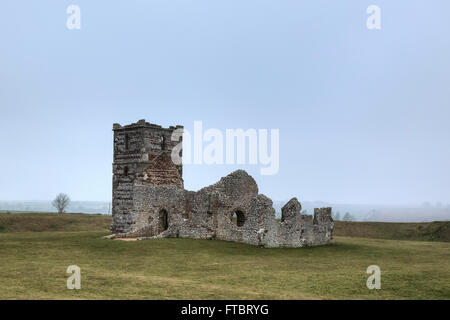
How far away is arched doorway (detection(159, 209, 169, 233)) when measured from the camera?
34.0m

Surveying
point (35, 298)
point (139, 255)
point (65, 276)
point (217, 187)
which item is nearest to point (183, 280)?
point (65, 276)

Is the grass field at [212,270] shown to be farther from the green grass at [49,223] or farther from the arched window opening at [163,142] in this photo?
the green grass at [49,223]

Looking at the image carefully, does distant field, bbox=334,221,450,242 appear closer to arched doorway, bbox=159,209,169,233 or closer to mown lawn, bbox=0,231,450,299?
mown lawn, bbox=0,231,450,299

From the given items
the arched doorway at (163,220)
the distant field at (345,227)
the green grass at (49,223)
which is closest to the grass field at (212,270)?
the arched doorway at (163,220)

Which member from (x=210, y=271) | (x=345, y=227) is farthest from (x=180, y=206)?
(x=345, y=227)

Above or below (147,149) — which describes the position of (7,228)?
below

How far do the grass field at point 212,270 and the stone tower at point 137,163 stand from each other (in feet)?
20.2

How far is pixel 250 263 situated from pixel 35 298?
35.2 ft

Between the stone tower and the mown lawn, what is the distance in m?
6.17

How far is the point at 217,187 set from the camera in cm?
3300

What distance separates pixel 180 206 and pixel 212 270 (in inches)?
547

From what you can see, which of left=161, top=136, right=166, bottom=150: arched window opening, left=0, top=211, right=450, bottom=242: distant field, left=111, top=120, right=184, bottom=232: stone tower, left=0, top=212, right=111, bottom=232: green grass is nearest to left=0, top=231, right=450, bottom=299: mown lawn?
left=111, top=120, right=184, bottom=232: stone tower
